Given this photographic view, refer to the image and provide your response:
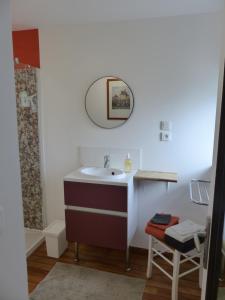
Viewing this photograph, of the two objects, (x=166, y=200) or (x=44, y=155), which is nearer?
(x=166, y=200)

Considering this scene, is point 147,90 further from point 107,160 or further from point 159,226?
point 159,226

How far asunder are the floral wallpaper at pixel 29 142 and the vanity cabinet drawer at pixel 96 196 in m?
0.76

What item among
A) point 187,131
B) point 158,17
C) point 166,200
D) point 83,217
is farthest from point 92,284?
point 158,17

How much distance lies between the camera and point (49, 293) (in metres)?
2.08

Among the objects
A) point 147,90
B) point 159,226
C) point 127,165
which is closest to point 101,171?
point 127,165

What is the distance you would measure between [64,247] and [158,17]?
2526mm

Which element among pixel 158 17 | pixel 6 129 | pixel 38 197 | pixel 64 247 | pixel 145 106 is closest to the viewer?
pixel 6 129

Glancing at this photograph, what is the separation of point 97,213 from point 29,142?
1.19 metres

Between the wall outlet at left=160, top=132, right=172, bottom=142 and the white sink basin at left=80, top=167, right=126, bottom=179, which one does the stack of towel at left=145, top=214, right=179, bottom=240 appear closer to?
the white sink basin at left=80, top=167, right=126, bottom=179

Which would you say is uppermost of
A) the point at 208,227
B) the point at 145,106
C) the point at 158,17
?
the point at 158,17

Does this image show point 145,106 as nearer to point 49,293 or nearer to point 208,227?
point 208,227

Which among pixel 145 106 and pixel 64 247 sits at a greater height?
pixel 145 106

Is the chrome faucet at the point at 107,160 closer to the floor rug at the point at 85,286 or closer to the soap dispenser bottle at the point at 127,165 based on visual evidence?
the soap dispenser bottle at the point at 127,165

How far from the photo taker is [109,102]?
253 cm
